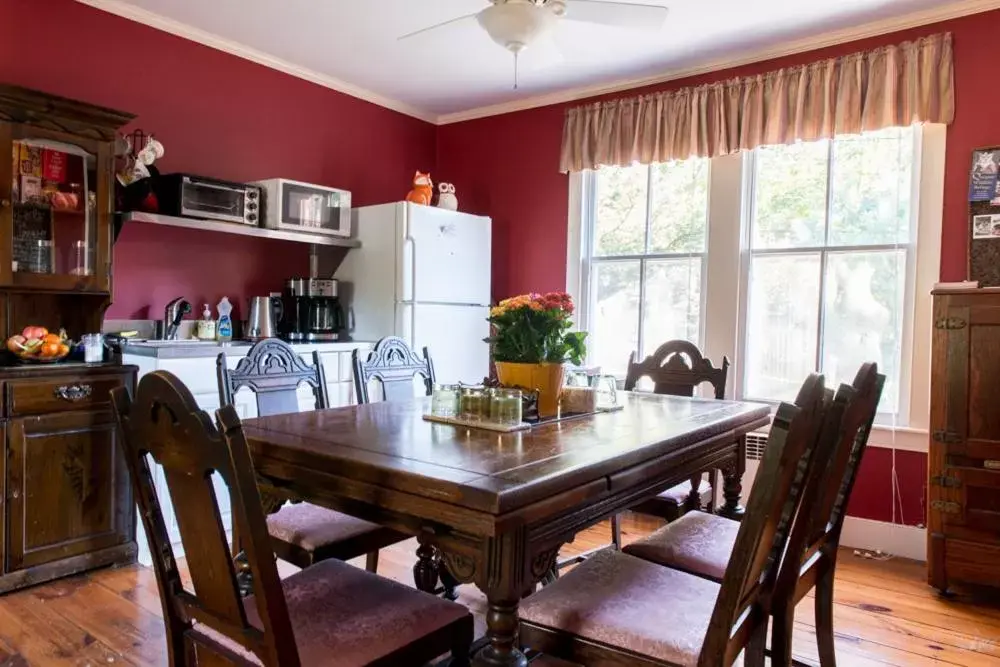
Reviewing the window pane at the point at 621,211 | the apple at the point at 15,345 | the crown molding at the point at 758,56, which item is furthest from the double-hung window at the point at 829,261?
the apple at the point at 15,345

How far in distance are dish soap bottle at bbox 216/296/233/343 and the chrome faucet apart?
19 centimetres

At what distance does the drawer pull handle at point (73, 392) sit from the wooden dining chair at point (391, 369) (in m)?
1.15

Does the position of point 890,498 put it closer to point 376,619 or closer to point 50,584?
point 376,619

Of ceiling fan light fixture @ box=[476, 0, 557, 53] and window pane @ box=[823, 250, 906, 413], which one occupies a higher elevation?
ceiling fan light fixture @ box=[476, 0, 557, 53]

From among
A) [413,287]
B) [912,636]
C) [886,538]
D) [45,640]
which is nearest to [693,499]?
[912,636]

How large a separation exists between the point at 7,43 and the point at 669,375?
3158 mm

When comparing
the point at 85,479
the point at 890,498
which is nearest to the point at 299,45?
the point at 85,479

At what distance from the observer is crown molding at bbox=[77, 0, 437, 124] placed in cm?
313

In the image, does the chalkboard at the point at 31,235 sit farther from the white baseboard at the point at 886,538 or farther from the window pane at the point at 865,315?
the white baseboard at the point at 886,538

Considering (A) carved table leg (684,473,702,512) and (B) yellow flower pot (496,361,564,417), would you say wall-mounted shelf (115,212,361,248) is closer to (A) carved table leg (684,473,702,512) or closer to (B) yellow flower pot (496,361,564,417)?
(B) yellow flower pot (496,361,564,417)

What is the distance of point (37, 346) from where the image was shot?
8.89 feet

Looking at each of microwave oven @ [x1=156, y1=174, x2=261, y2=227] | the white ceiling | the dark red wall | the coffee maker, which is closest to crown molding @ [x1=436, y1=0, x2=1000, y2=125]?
the white ceiling

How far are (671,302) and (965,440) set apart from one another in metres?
1.64

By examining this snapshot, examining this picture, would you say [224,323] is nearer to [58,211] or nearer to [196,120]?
[58,211]
